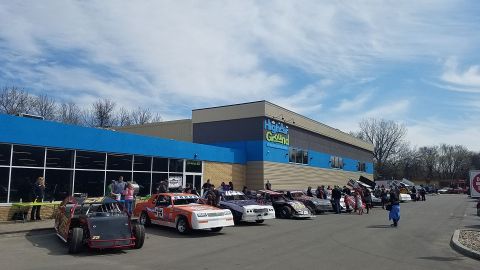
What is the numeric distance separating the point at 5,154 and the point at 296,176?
27567 millimetres

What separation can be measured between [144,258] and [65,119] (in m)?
60.5

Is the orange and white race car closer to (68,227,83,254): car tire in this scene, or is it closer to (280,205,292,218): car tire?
(68,227,83,254): car tire

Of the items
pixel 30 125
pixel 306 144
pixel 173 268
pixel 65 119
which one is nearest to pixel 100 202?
pixel 173 268

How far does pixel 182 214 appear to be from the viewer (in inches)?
614

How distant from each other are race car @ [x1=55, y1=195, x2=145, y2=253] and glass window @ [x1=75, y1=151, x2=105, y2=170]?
8.05 metres

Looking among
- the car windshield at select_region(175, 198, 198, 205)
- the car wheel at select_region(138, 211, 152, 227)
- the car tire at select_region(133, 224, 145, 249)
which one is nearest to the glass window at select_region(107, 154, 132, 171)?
the car wheel at select_region(138, 211, 152, 227)

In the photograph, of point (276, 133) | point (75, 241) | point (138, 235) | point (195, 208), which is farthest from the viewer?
point (276, 133)

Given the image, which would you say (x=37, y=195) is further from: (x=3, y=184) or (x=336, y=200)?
(x=336, y=200)

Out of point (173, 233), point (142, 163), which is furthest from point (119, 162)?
point (173, 233)

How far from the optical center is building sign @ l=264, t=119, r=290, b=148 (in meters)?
36.0

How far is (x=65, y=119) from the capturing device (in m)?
66.1

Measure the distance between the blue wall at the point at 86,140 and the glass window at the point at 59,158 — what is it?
0.33 metres

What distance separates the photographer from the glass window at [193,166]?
2898 cm

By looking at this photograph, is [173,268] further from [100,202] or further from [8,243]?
[8,243]
